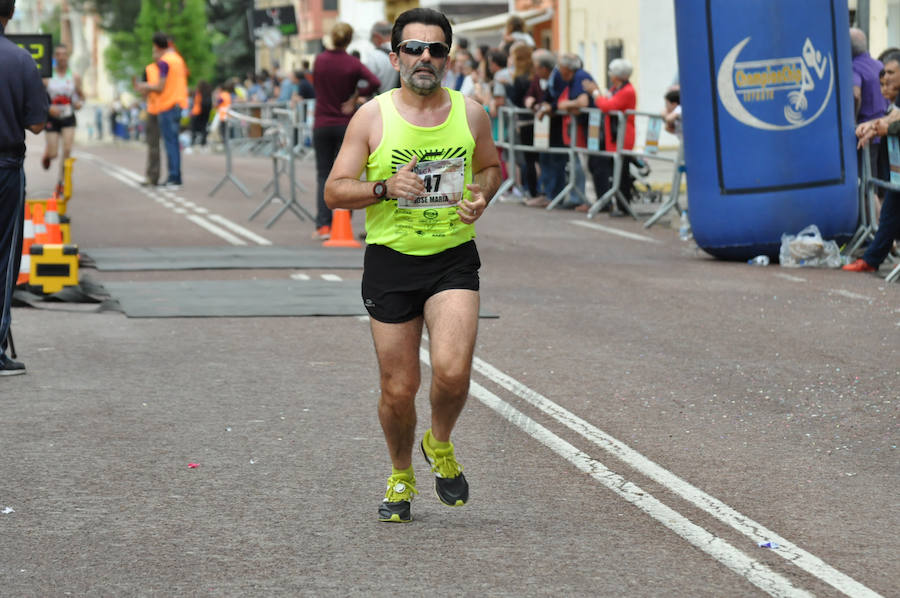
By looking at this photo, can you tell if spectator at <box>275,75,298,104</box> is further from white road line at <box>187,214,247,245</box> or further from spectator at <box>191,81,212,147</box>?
white road line at <box>187,214,247,245</box>

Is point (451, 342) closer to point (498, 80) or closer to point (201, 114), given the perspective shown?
point (498, 80)

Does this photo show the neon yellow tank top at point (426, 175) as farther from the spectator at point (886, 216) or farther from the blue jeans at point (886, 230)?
the blue jeans at point (886, 230)

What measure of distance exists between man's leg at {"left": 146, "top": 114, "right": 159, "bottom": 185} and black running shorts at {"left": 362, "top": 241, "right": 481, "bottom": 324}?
65.1 feet

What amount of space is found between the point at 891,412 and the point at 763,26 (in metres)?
7.21

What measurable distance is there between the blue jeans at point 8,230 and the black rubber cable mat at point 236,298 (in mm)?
2450

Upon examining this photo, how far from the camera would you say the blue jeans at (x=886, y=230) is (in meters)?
14.4

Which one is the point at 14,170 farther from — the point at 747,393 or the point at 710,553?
the point at 710,553

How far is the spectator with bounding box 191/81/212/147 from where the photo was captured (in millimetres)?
48375

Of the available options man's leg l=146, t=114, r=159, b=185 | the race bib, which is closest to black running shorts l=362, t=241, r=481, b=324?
the race bib

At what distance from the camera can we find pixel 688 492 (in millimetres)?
6680

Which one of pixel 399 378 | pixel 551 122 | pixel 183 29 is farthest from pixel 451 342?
pixel 183 29

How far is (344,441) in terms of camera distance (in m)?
7.65

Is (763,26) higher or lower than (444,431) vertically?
higher

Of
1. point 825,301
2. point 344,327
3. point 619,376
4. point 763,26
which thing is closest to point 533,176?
point 763,26
